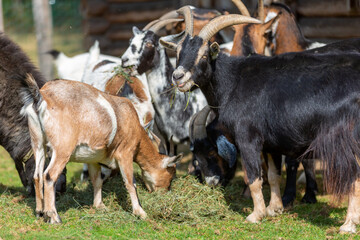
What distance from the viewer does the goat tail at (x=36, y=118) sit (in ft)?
17.7

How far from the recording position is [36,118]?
215 inches

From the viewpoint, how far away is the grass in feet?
18.2

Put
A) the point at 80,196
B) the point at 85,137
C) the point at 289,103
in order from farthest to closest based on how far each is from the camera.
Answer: the point at 80,196, the point at 289,103, the point at 85,137

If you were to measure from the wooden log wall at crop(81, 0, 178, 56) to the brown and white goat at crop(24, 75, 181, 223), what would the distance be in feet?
28.3

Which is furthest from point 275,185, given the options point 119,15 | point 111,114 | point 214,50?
point 119,15

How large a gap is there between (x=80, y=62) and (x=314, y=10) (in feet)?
14.0

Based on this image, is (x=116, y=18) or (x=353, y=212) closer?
(x=353, y=212)

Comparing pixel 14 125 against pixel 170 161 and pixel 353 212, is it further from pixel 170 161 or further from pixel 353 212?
pixel 353 212

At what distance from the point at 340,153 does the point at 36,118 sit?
9.64 feet

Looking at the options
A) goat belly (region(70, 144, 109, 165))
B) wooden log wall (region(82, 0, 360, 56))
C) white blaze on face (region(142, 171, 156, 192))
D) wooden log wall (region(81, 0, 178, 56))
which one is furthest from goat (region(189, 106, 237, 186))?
wooden log wall (region(81, 0, 178, 56))

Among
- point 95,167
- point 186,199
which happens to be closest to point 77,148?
point 95,167

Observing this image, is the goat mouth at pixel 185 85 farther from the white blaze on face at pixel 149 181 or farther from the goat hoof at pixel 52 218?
the goat hoof at pixel 52 218

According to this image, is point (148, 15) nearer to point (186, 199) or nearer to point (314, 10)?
point (314, 10)

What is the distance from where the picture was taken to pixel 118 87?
7.88 m
